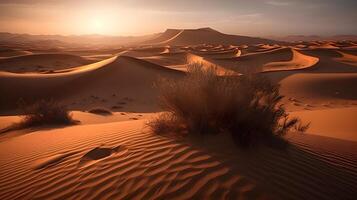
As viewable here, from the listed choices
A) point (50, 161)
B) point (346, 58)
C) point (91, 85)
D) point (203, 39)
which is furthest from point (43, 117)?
point (203, 39)

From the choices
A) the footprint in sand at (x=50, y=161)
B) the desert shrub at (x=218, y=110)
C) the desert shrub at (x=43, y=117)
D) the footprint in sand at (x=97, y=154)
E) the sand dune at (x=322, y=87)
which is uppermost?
the desert shrub at (x=218, y=110)

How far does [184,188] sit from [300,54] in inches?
1286

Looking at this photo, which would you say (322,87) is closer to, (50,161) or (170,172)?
(170,172)

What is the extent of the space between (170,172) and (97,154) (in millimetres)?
1507

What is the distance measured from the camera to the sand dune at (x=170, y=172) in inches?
127

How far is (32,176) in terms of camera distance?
4051 millimetres

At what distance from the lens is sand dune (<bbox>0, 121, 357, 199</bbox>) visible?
10.6 feet

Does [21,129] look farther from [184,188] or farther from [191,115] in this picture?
[184,188]

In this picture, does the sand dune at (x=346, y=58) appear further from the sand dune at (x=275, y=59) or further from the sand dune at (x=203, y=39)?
the sand dune at (x=203, y=39)

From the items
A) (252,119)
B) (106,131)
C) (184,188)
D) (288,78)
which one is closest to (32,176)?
(106,131)

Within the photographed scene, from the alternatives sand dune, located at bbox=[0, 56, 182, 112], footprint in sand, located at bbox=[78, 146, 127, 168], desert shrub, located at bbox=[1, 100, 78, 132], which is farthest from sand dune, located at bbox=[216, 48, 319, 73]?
footprint in sand, located at bbox=[78, 146, 127, 168]

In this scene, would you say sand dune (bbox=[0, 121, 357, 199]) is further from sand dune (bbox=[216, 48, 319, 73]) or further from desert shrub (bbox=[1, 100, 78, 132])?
sand dune (bbox=[216, 48, 319, 73])

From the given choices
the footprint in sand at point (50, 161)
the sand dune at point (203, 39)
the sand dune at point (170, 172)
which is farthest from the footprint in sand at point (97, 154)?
the sand dune at point (203, 39)

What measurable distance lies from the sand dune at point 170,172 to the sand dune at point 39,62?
72.6ft
